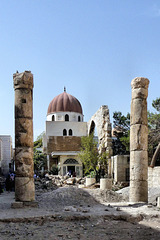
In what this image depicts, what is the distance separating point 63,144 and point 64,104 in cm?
777

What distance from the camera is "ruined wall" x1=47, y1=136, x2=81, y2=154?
3078cm

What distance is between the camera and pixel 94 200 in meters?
11.8

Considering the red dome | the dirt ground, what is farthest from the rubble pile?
the red dome

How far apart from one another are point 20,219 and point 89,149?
1501cm

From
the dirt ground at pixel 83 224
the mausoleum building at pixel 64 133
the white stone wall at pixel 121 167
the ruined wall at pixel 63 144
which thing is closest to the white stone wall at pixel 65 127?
the mausoleum building at pixel 64 133

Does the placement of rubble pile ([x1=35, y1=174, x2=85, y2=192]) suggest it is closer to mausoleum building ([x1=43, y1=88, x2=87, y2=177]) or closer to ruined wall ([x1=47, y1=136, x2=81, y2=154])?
mausoleum building ([x1=43, y1=88, x2=87, y2=177])

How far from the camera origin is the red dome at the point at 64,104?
3718cm

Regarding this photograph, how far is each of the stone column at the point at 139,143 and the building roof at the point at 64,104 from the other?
26.3 meters

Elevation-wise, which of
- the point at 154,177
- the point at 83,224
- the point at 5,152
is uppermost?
the point at 5,152

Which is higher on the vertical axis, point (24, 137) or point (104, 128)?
point (104, 128)

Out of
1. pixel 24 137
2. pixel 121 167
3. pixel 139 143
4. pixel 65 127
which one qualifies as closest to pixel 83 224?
pixel 24 137

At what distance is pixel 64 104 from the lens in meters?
37.2

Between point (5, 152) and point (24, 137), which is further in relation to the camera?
point (5, 152)

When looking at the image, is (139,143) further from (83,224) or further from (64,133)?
(64,133)
